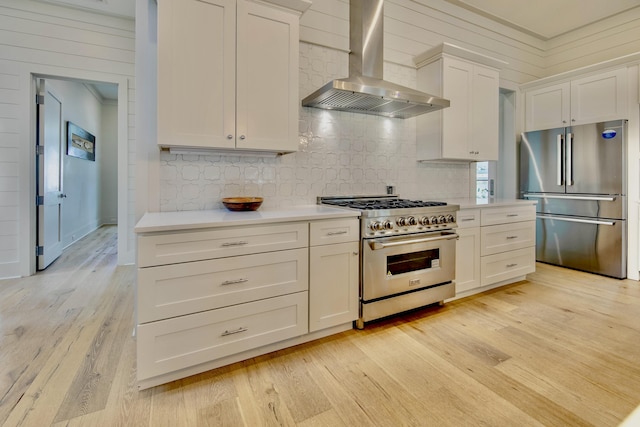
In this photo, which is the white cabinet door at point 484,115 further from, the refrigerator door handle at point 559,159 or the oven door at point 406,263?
the oven door at point 406,263

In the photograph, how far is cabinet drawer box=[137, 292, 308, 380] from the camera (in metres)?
1.64

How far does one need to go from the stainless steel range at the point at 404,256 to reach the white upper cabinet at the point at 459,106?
980 mm

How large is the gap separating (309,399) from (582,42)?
5.83m

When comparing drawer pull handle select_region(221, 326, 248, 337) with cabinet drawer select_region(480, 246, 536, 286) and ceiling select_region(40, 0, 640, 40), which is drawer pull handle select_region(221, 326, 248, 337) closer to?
cabinet drawer select_region(480, 246, 536, 286)

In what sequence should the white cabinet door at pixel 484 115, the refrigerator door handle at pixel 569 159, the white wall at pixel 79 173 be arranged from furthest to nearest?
the white wall at pixel 79 173 → the refrigerator door handle at pixel 569 159 → the white cabinet door at pixel 484 115

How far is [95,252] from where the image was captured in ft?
16.0

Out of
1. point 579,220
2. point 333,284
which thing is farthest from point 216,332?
point 579,220

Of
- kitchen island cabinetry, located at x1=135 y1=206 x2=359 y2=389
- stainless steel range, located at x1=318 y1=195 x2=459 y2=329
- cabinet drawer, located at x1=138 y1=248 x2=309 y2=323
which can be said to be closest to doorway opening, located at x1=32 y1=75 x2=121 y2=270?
kitchen island cabinetry, located at x1=135 y1=206 x2=359 y2=389

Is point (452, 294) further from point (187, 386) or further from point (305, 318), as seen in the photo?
point (187, 386)

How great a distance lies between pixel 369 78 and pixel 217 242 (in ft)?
6.21

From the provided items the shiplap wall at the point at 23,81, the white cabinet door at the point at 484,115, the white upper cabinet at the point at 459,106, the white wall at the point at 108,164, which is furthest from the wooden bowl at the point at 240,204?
the white wall at the point at 108,164

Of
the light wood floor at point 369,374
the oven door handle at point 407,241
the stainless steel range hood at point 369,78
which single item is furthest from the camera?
the stainless steel range hood at point 369,78

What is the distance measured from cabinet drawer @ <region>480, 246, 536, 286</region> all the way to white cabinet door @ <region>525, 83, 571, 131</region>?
184 cm

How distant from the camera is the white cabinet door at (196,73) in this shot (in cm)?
196
